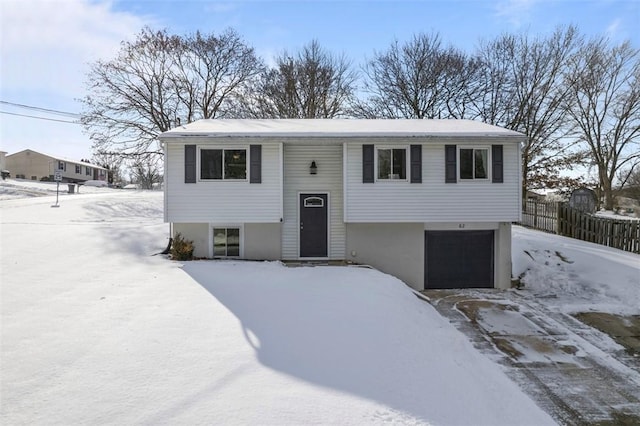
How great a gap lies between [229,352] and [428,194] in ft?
25.9

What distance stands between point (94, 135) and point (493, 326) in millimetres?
24504

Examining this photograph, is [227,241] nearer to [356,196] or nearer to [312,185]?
[312,185]

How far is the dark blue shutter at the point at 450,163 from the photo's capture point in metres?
10.6

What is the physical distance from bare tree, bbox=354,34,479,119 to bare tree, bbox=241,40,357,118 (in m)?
1.85

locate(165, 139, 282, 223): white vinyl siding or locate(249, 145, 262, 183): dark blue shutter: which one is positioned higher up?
locate(249, 145, 262, 183): dark blue shutter

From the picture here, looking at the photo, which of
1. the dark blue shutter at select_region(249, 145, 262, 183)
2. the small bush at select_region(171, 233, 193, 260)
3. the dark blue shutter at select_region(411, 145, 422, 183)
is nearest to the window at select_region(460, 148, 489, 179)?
the dark blue shutter at select_region(411, 145, 422, 183)

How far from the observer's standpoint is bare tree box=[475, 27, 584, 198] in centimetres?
2425

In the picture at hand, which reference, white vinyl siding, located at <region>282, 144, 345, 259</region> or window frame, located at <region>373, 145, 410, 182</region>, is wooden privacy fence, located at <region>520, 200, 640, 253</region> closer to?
window frame, located at <region>373, 145, 410, 182</region>

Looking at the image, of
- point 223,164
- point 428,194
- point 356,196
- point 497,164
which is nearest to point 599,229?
point 497,164

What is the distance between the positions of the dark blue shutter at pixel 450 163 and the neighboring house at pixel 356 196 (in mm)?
30

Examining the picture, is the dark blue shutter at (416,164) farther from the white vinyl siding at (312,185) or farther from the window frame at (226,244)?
the window frame at (226,244)

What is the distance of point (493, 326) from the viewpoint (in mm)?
7754

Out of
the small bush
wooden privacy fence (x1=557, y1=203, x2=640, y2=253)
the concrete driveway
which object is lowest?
the concrete driveway

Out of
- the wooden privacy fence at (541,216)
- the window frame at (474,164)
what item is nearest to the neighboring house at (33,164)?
the window frame at (474,164)
